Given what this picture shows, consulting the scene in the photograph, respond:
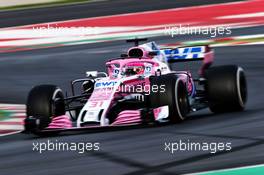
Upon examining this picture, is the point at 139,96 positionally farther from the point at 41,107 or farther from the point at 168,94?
the point at 41,107

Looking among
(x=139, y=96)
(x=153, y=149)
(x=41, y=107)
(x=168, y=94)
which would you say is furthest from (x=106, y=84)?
(x=153, y=149)

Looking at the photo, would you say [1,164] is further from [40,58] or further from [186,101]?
[40,58]

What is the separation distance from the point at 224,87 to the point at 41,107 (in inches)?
101

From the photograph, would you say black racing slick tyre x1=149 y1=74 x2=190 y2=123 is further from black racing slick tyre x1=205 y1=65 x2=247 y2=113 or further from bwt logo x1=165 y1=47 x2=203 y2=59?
bwt logo x1=165 y1=47 x2=203 y2=59

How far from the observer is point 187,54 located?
13.2 meters

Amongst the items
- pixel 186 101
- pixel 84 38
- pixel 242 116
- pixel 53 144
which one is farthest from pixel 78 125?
pixel 84 38

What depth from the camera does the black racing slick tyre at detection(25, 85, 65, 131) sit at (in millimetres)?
11305

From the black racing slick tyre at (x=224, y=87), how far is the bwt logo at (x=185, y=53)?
0.94m

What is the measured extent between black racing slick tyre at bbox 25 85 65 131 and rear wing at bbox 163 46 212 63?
2.26 m

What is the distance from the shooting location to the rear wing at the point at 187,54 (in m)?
13.2

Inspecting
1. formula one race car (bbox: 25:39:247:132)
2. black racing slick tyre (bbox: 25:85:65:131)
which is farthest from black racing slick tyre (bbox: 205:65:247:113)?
black racing slick tyre (bbox: 25:85:65:131)

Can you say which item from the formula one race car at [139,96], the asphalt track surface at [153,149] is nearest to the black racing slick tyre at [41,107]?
the formula one race car at [139,96]

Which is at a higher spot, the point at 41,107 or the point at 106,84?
the point at 106,84

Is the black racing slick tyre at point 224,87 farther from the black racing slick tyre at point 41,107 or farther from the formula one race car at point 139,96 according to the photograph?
the black racing slick tyre at point 41,107
